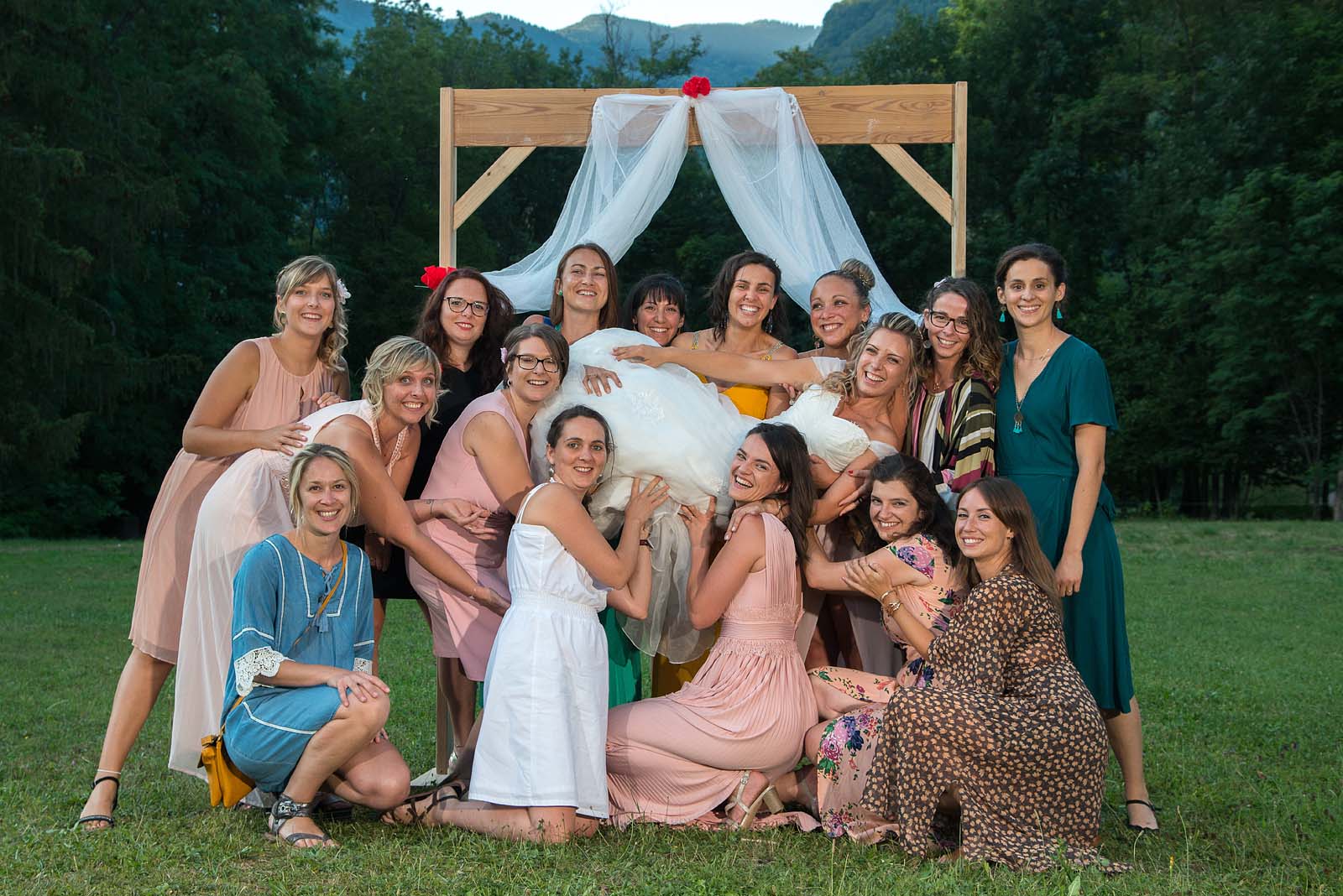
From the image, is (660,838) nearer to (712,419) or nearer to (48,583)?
(712,419)

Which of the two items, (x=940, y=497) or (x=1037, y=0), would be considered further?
(x=1037, y=0)

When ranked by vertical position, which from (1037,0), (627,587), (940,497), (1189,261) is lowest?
(627,587)

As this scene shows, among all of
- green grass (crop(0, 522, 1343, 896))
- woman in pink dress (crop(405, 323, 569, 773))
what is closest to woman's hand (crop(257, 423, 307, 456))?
woman in pink dress (crop(405, 323, 569, 773))

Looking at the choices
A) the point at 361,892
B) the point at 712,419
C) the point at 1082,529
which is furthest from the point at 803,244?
the point at 361,892

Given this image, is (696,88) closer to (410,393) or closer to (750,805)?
(410,393)

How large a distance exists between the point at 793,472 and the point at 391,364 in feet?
4.83

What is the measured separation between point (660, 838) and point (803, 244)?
3.54 m

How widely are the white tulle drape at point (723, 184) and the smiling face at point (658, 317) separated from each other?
4.13 ft

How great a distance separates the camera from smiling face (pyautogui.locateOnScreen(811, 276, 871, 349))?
5164 millimetres

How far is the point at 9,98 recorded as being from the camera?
19062 millimetres

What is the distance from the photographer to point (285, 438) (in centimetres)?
439

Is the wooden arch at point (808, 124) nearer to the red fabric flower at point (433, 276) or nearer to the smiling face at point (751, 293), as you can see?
the red fabric flower at point (433, 276)

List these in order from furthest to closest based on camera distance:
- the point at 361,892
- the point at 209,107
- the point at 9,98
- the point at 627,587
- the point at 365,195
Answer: the point at 365,195 → the point at 209,107 → the point at 9,98 → the point at 627,587 → the point at 361,892

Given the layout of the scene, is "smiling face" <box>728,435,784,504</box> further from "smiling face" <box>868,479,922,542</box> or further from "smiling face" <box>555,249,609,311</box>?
"smiling face" <box>555,249,609,311</box>
